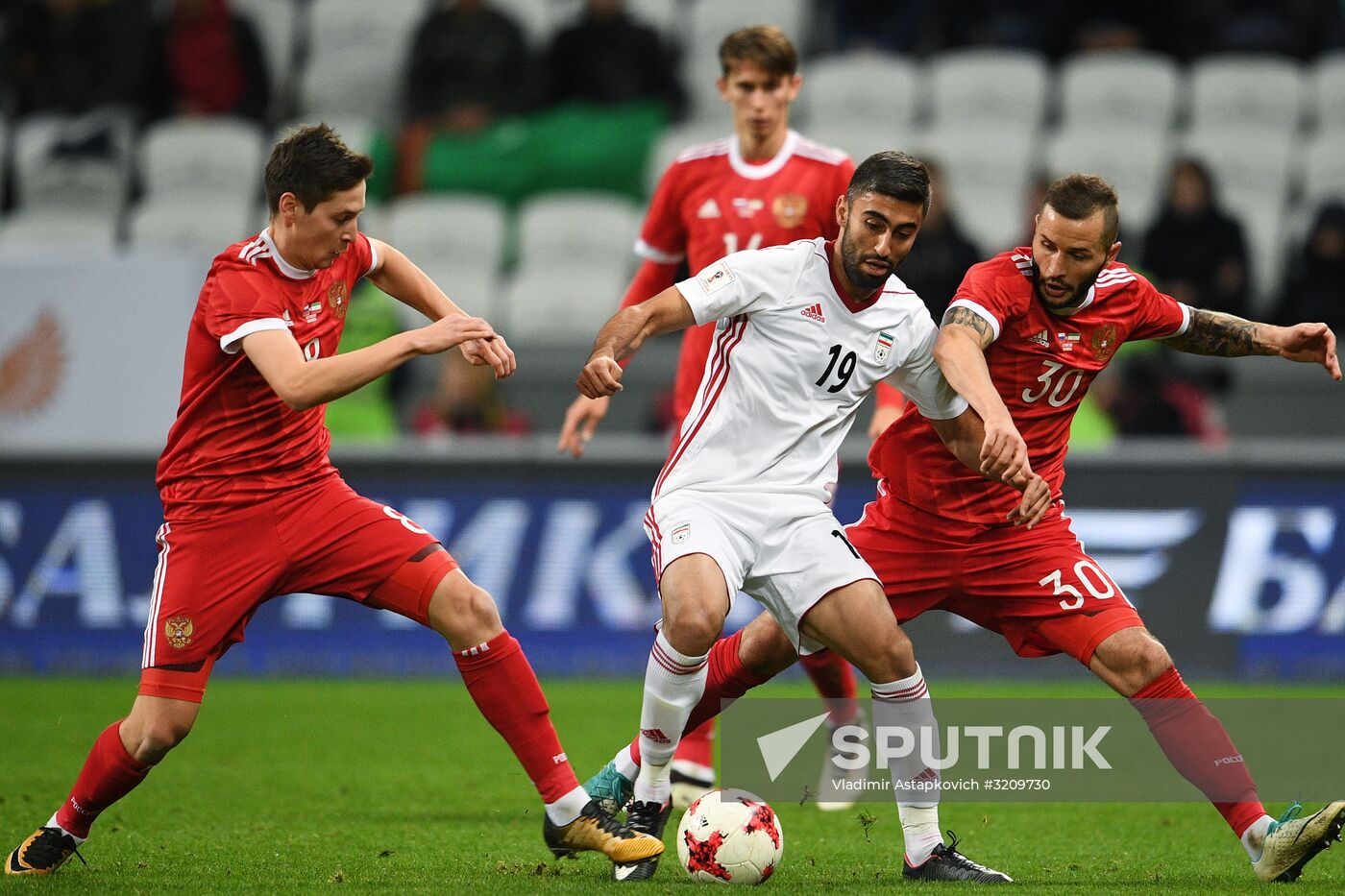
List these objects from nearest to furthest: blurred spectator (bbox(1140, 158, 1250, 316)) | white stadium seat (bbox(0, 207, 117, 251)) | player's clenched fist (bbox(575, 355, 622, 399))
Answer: player's clenched fist (bbox(575, 355, 622, 399))
blurred spectator (bbox(1140, 158, 1250, 316))
white stadium seat (bbox(0, 207, 117, 251))

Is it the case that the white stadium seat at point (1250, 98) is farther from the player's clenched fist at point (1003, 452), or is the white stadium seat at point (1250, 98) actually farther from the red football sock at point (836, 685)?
the player's clenched fist at point (1003, 452)

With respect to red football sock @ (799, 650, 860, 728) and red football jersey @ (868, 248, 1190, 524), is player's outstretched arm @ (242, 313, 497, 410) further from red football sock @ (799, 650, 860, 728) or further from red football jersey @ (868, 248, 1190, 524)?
red football sock @ (799, 650, 860, 728)

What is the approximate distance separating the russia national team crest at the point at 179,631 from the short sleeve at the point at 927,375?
2476 mm

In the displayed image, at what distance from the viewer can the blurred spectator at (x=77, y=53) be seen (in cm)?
1533

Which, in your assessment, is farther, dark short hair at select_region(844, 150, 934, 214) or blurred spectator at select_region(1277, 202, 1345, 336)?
blurred spectator at select_region(1277, 202, 1345, 336)

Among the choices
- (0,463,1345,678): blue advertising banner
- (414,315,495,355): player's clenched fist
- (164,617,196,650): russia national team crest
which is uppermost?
(414,315,495,355): player's clenched fist

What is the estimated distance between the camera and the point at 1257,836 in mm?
5355

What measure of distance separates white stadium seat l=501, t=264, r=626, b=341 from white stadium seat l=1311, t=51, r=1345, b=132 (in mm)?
6313

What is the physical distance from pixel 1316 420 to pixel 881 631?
26.5 feet

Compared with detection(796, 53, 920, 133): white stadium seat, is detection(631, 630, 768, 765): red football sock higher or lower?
lower

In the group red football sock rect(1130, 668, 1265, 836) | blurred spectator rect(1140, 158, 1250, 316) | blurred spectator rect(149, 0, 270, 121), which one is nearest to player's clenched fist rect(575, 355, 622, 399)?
red football sock rect(1130, 668, 1265, 836)

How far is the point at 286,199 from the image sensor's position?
209 inches

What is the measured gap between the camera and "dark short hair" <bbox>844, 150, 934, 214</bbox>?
5.31m

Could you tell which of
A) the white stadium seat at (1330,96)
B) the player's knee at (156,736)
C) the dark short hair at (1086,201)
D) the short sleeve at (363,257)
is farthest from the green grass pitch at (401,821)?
the white stadium seat at (1330,96)
